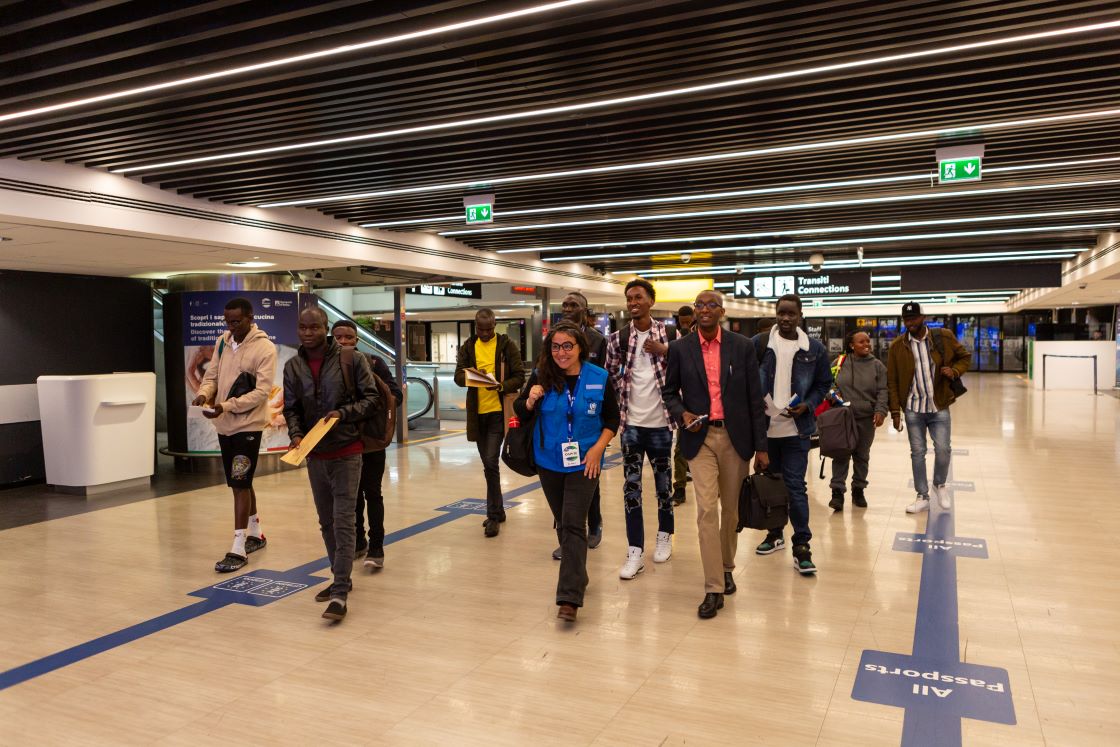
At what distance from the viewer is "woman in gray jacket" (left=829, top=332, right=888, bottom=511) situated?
657 cm

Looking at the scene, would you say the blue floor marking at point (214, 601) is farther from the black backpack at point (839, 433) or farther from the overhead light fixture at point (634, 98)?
the black backpack at point (839, 433)

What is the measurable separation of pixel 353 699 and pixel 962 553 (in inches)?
153

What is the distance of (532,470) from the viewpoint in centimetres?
389

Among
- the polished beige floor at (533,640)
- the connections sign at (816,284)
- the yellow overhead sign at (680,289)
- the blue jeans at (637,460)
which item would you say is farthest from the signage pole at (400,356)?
the connections sign at (816,284)

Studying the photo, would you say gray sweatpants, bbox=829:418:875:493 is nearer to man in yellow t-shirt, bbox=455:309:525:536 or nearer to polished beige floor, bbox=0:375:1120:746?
polished beige floor, bbox=0:375:1120:746

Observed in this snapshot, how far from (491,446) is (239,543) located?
5.72 feet

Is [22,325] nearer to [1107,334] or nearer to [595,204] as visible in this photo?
[595,204]

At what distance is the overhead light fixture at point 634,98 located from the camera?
416cm

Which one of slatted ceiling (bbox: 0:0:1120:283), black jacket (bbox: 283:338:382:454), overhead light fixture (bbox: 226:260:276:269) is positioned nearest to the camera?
slatted ceiling (bbox: 0:0:1120:283)

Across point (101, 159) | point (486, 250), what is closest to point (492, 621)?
point (101, 159)

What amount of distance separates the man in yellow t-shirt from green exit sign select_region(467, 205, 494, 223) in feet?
8.85

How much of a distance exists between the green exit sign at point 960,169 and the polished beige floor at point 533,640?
2.65 meters

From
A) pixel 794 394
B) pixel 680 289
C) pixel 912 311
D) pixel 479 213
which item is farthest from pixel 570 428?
pixel 680 289

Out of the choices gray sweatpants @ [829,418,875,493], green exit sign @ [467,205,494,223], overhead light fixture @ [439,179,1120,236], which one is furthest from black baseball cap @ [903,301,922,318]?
green exit sign @ [467,205,494,223]
